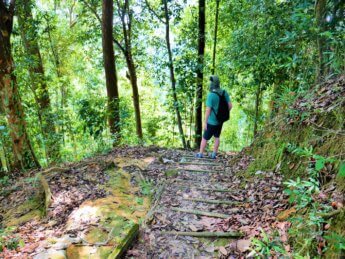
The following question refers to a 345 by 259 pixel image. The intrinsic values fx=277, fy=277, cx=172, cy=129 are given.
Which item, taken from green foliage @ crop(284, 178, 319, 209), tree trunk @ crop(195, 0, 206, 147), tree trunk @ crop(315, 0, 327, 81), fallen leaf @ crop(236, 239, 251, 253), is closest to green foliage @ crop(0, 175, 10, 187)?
fallen leaf @ crop(236, 239, 251, 253)

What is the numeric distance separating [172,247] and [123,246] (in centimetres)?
55

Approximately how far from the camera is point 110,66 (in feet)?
30.8

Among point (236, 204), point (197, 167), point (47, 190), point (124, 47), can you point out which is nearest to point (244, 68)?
→ point (197, 167)

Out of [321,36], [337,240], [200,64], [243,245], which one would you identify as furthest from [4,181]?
[200,64]

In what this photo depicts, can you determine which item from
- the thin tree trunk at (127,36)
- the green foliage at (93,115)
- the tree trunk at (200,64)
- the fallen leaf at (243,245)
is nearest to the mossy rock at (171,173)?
the fallen leaf at (243,245)

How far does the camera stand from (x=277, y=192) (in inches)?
143

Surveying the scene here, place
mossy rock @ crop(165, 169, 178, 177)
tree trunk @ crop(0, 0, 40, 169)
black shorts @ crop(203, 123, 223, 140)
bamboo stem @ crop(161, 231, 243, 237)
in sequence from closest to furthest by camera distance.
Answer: bamboo stem @ crop(161, 231, 243, 237)
mossy rock @ crop(165, 169, 178, 177)
tree trunk @ crop(0, 0, 40, 169)
black shorts @ crop(203, 123, 223, 140)

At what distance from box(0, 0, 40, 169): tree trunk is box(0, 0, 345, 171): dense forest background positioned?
20mm

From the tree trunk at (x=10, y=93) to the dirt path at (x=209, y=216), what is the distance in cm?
383

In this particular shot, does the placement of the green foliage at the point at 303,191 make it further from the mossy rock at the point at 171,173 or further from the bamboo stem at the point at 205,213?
the mossy rock at the point at 171,173

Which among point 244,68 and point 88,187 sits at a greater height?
point 244,68

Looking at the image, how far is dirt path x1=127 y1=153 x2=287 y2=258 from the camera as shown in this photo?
3.03 m

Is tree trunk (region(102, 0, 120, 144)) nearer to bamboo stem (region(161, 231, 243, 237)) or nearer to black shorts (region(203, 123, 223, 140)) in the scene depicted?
black shorts (region(203, 123, 223, 140))

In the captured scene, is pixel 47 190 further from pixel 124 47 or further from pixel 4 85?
pixel 124 47
